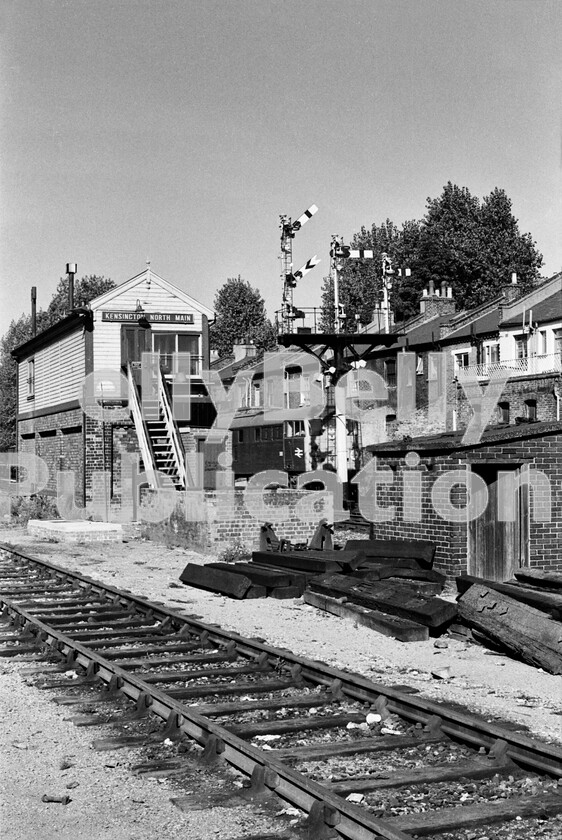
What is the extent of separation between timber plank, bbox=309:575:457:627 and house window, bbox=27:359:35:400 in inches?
1103

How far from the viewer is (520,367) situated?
43.8m

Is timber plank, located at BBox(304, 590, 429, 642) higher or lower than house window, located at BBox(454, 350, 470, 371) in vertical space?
lower

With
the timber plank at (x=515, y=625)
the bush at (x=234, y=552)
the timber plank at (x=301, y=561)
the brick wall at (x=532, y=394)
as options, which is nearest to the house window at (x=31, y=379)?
the brick wall at (x=532, y=394)

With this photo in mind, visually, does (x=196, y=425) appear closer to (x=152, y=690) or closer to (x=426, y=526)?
(x=426, y=526)

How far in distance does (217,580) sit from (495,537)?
4.16m

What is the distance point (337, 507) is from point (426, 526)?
11805 millimetres

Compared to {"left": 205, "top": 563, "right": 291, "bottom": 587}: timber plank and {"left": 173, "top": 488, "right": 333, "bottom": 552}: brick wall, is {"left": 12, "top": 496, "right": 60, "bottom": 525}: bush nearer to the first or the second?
→ {"left": 173, "top": 488, "right": 333, "bottom": 552}: brick wall

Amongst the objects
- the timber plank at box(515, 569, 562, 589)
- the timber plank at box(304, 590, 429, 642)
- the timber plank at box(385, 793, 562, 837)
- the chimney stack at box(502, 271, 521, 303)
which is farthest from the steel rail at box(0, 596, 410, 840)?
the chimney stack at box(502, 271, 521, 303)

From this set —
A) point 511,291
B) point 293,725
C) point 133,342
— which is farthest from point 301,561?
point 511,291

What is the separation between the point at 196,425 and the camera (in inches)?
1205

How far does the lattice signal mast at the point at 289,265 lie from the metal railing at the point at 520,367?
649 inches

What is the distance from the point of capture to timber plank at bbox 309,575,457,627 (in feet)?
33.7

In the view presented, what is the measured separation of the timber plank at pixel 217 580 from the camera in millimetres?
13391

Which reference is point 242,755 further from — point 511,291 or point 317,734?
point 511,291
